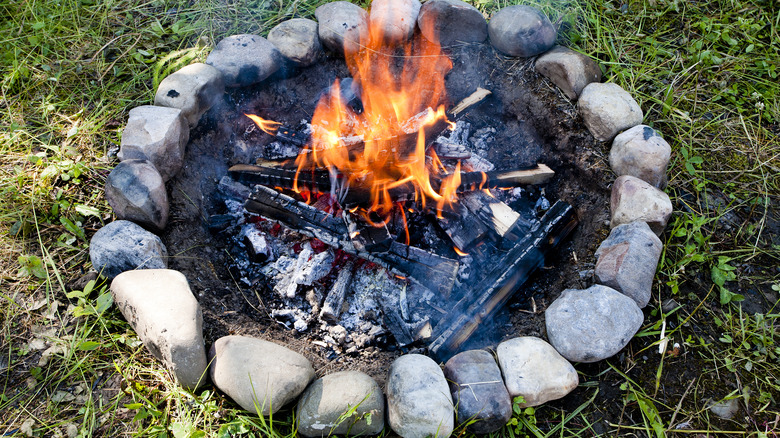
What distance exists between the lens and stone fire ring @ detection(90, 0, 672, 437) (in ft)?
6.07

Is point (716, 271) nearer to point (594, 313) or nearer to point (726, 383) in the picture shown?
point (726, 383)

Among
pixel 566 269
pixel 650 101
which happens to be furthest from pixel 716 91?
pixel 566 269

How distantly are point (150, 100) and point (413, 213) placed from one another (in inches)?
70.1

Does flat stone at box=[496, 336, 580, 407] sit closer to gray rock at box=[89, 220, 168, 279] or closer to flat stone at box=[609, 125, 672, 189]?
flat stone at box=[609, 125, 672, 189]

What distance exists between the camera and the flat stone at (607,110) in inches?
102

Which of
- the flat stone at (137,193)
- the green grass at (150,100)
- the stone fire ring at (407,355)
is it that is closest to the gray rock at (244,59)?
the stone fire ring at (407,355)

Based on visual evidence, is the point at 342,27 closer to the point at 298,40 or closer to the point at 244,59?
the point at 298,40

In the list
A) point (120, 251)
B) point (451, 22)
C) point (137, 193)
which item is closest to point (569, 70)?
point (451, 22)

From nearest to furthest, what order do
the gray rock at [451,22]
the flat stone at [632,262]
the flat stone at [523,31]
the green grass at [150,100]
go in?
the green grass at [150,100] → the flat stone at [632,262] → the flat stone at [523,31] → the gray rock at [451,22]

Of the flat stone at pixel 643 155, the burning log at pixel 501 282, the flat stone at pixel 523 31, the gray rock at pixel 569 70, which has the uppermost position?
the flat stone at pixel 523 31

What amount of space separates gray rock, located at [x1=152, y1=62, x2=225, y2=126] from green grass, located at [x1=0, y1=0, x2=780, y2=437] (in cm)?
28

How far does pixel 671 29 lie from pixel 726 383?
7.92ft

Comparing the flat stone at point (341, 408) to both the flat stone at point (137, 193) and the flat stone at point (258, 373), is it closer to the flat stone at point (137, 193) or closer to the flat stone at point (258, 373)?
the flat stone at point (258, 373)

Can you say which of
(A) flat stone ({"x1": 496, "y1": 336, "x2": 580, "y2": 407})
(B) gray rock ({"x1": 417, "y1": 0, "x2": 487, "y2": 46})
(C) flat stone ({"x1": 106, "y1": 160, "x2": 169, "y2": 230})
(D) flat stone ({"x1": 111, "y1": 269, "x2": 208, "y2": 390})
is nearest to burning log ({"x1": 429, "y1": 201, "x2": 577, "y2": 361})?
(A) flat stone ({"x1": 496, "y1": 336, "x2": 580, "y2": 407})
